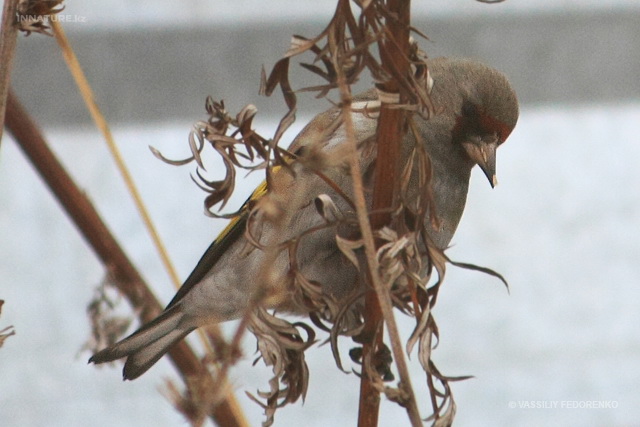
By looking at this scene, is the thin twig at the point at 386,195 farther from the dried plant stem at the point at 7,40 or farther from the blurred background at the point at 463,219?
the blurred background at the point at 463,219

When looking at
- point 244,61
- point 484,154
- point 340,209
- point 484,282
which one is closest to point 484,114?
point 484,154

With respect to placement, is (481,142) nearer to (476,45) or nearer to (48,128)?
(476,45)

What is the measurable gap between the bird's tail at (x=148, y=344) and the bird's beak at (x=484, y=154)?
1.47 ft

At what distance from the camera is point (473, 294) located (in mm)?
2418

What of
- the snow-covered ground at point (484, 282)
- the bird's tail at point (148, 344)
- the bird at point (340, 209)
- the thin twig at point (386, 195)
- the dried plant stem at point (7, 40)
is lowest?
the snow-covered ground at point (484, 282)

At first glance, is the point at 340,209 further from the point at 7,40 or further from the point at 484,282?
the point at 484,282

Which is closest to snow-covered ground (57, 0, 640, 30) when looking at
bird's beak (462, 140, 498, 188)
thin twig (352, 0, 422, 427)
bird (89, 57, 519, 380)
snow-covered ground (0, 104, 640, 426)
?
snow-covered ground (0, 104, 640, 426)

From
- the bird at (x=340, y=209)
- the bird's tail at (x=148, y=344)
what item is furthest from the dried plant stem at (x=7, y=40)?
the bird's tail at (x=148, y=344)

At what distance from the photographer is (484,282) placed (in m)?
2.42

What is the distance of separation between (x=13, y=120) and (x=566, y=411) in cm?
193

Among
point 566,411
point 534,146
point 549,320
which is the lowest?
point 566,411

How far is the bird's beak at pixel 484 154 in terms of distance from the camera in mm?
1206

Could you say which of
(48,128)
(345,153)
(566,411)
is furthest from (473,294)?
(345,153)

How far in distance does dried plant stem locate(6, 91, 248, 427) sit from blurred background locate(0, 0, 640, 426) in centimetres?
120
